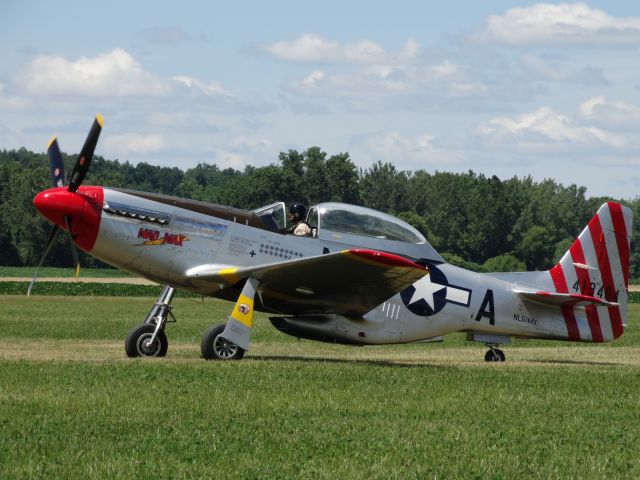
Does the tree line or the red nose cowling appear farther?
the tree line

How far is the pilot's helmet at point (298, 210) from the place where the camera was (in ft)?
52.3

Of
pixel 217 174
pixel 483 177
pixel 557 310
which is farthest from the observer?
pixel 217 174

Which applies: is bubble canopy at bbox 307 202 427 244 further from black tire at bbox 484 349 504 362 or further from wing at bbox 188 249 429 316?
black tire at bbox 484 349 504 362

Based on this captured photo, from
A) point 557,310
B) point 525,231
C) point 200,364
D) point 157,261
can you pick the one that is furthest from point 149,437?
point 525,231

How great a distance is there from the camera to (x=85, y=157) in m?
14.6

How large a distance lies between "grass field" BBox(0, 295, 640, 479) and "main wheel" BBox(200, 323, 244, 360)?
0.19 metres

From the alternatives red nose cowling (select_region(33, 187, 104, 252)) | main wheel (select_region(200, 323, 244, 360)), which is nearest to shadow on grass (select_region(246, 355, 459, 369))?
main wheel (select_region(200, 323, 244, 360))

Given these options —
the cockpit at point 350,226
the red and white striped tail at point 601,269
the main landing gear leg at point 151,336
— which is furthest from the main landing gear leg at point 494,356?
the main landing gear leg at point 151,336

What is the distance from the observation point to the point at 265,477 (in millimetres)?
7719

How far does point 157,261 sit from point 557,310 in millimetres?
6241

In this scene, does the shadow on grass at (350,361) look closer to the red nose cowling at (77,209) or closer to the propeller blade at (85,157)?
the red nose cowling at (77,209)

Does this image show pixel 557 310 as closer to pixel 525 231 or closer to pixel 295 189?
pixel 295 189

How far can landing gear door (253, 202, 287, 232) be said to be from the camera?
1577 centimetres

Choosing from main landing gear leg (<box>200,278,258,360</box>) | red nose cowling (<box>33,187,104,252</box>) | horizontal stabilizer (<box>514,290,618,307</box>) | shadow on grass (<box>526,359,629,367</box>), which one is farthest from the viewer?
shadow on grass (<box>526,359,629,367</box>)
